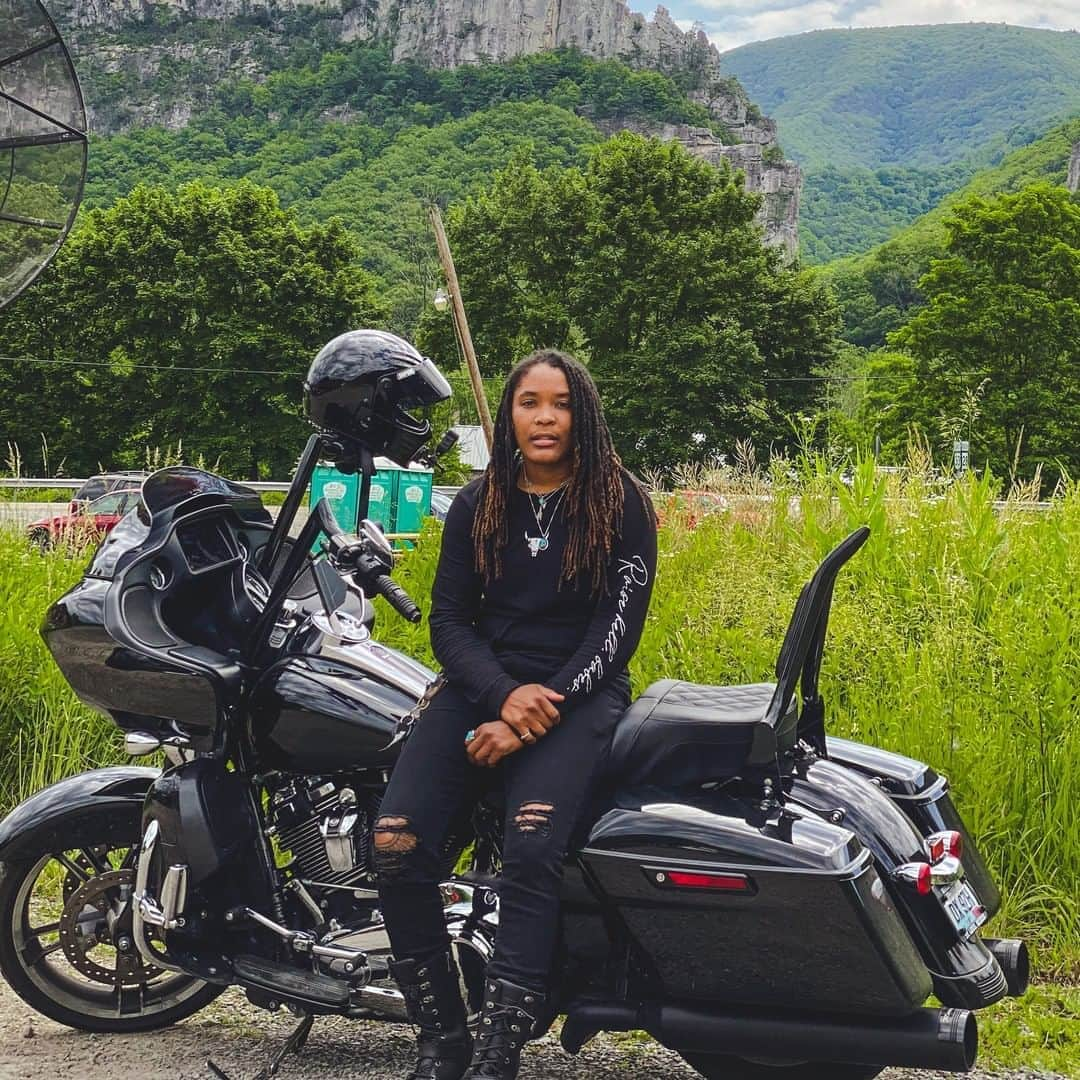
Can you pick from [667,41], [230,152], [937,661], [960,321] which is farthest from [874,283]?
[667,41]

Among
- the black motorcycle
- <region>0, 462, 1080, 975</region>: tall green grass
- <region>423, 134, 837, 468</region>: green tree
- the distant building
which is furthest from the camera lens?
<region>423, 134, 837, 468</region>: green tree

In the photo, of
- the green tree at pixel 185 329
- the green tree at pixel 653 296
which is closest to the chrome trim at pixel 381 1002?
the green tree at pixel 653 296

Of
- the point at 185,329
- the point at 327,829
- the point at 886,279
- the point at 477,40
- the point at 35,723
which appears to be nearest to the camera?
the point at 327,829

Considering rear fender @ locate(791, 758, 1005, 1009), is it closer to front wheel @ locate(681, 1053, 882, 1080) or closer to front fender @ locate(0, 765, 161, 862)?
front wheel @ locate(681, 1053, 882, 1080)

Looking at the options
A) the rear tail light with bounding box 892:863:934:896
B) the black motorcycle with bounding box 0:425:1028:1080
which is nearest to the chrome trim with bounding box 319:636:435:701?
the black motorcycle with bounding box 0:425:1028:1080

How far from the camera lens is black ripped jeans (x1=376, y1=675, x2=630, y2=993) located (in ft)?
9.33

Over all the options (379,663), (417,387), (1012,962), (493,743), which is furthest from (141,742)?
(1012,962)

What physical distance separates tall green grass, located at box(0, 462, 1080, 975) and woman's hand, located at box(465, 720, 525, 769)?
215cm

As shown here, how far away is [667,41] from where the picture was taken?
5650 inches

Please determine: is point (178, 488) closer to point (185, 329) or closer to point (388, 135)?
point (185, 329)

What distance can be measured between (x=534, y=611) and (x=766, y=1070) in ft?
4.00

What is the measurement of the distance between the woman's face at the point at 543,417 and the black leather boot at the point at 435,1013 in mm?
1210

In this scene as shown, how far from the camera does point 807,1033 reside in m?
2.77

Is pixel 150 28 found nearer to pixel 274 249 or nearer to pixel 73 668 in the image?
pixel 274 249
